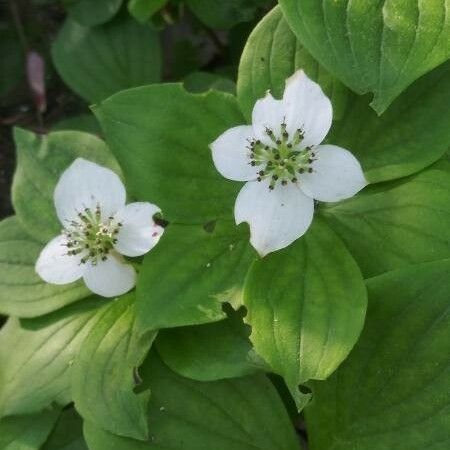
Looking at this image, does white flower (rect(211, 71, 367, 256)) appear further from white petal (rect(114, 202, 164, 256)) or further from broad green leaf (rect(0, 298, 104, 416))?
broad green leaf (rect(0, 298, 104, 416))

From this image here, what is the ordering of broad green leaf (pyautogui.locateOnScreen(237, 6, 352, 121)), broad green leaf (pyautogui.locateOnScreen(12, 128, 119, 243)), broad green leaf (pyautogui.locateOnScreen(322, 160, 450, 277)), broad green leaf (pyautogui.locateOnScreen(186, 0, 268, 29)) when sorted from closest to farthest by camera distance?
broad green leaf (pyautogui.locateOnScreen(322, 160, 450, 277)) → broad green leaf (pyautogui.locateOnScreen(237, 6, 352, 121)) → broad green leaf (pyautogui.locateOnScreen(12, 128, 119, 243)) → broad green leaf (pyautogui.locateOnScreen(186, 0, 268, 29))

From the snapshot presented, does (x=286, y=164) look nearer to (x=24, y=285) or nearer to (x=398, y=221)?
(x=398, y=221)

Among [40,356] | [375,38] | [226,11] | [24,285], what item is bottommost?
[40,356]

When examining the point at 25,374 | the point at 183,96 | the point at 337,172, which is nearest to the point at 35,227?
the point at 25,374

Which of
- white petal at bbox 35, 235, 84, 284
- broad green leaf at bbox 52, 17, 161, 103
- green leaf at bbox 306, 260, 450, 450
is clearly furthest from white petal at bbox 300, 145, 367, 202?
broad green leaf at bbox 52, 17, 161, 103

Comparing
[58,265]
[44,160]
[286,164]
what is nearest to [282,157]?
[286,164]

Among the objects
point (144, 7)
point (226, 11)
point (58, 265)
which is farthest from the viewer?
point (226, 11)
